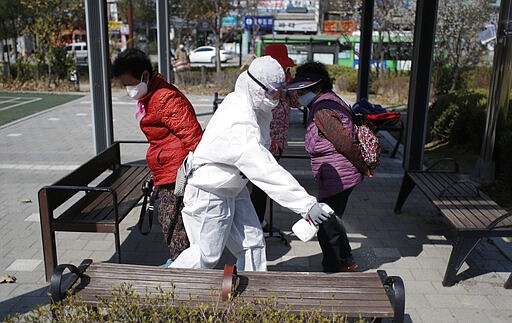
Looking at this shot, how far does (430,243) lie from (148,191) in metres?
2.79

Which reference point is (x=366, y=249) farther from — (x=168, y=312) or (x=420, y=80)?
(x=420, y=80)

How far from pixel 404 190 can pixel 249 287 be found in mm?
3373

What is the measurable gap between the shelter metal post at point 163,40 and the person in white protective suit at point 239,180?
6014 mm

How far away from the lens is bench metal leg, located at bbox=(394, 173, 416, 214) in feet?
18.7

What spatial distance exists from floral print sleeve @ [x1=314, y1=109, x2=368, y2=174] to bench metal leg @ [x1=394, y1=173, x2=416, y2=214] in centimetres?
198

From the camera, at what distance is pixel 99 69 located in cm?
Answer: 696

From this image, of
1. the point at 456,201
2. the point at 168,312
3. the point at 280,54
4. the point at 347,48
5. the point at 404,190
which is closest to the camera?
the point at 168,312

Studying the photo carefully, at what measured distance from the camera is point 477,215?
4379mm

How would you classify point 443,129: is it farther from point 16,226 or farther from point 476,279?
point 16,226

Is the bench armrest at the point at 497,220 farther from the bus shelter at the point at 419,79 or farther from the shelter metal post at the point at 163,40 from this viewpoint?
the shelter metal post at the point at 163,40

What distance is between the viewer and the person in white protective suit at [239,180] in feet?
9.25

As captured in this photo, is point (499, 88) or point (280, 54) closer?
point (280, 54)

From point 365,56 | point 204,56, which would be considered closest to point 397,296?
point 365,56

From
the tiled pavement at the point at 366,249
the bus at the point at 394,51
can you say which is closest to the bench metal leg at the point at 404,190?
the tiled pavement at the point at 366,249
